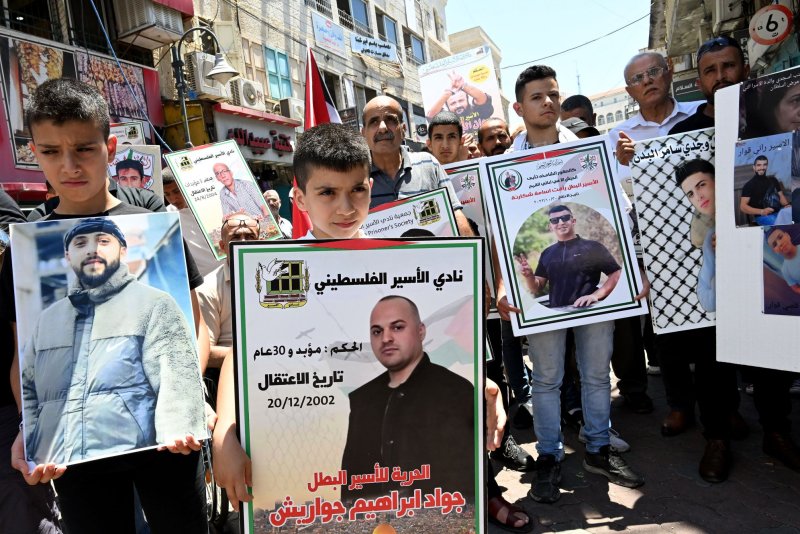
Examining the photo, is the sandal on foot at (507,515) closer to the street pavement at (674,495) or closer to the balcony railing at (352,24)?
the street pavement at (674,495)

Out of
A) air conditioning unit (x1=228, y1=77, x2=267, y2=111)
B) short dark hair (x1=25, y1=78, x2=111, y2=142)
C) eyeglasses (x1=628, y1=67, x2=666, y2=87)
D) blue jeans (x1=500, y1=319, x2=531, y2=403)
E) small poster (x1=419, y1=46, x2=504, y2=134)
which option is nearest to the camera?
short dark hair (x1=25, y1=78, x2=111, y2=142)

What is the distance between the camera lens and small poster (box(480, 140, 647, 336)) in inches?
109

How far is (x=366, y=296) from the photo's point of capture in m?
1.32

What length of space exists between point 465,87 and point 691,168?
5.03m

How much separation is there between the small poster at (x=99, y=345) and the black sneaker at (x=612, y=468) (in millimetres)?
2311

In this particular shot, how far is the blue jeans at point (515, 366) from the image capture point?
4.08 meters

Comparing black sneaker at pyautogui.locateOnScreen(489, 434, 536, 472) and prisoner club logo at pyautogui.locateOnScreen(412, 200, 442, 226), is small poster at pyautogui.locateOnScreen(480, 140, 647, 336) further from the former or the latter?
black sneaker at pyautogui.locateOnScreen(489, 434, 536, 472)

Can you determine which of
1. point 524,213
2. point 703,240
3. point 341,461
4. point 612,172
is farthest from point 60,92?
point 703,240

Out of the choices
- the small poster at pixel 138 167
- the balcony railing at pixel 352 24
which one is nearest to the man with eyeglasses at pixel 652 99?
the small poster at pixel 138 167

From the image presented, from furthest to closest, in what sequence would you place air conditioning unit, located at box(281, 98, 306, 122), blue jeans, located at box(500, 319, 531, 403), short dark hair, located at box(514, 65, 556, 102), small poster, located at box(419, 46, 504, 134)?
1. air conditioning unit, located at box(281, 98, 306, 122)
2. small poster, located at box(419, 46, 504, 134)
3. blue jeans, located at box(500, 319, 531, 403)
4. short dark hair, located at box(514, 65, 556, 102)

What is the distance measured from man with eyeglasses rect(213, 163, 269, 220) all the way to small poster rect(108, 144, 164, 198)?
66 centimetres

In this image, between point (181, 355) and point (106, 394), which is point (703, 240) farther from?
point (106, 394)

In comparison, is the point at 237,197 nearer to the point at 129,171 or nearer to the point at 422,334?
the point at 129,171

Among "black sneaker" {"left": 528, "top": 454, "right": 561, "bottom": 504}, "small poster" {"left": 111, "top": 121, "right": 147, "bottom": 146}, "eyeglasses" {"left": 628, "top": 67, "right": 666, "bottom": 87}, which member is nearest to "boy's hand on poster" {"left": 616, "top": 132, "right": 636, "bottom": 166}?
"eyeglasses" {"left": 628, "top": 67, "right": 666, "bottom": 87}
